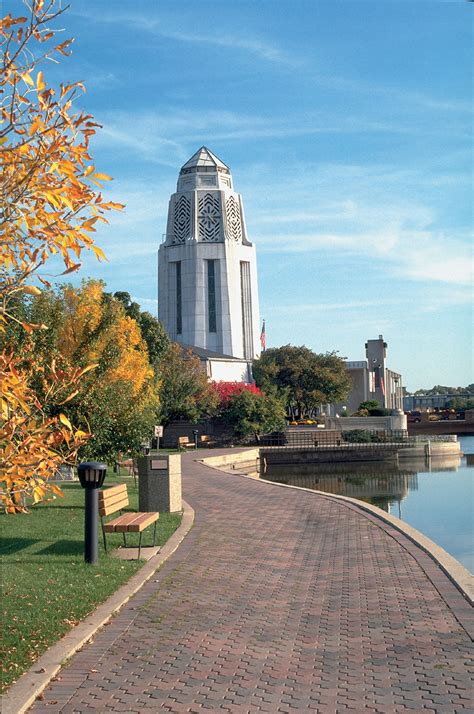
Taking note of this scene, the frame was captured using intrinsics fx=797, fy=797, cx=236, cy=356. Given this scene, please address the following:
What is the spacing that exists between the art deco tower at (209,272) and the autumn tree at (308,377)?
2032 centimetres

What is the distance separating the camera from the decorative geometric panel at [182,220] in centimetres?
10044

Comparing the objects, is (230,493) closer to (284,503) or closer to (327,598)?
(284,503)

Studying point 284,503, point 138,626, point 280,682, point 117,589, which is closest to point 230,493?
point 284,503

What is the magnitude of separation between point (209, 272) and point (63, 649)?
302 ft

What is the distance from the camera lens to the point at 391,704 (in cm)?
557

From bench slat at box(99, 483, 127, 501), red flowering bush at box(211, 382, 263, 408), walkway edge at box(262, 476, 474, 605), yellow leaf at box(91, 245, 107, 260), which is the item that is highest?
red flowering bush at box(211, 382, 263, 408)

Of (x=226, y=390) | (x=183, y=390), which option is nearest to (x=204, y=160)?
(x=226, y=390)

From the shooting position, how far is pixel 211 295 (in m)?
97.6

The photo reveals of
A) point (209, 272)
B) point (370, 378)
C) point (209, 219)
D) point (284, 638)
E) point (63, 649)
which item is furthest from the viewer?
point (209, 219)

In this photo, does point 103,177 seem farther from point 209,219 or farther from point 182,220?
point 182,220

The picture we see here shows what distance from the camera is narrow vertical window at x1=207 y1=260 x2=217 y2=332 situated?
9694 centimetres

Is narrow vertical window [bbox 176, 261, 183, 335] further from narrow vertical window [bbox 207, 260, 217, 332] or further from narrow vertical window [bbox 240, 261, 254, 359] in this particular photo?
narrow vertical window [bbox 240, 261, 254, 359]

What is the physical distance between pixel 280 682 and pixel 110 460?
12777mm

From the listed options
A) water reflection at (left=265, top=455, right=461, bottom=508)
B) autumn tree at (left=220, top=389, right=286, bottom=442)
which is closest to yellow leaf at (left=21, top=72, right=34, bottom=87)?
water reflection at (left=265, top=455, right=461, bottom=508)
